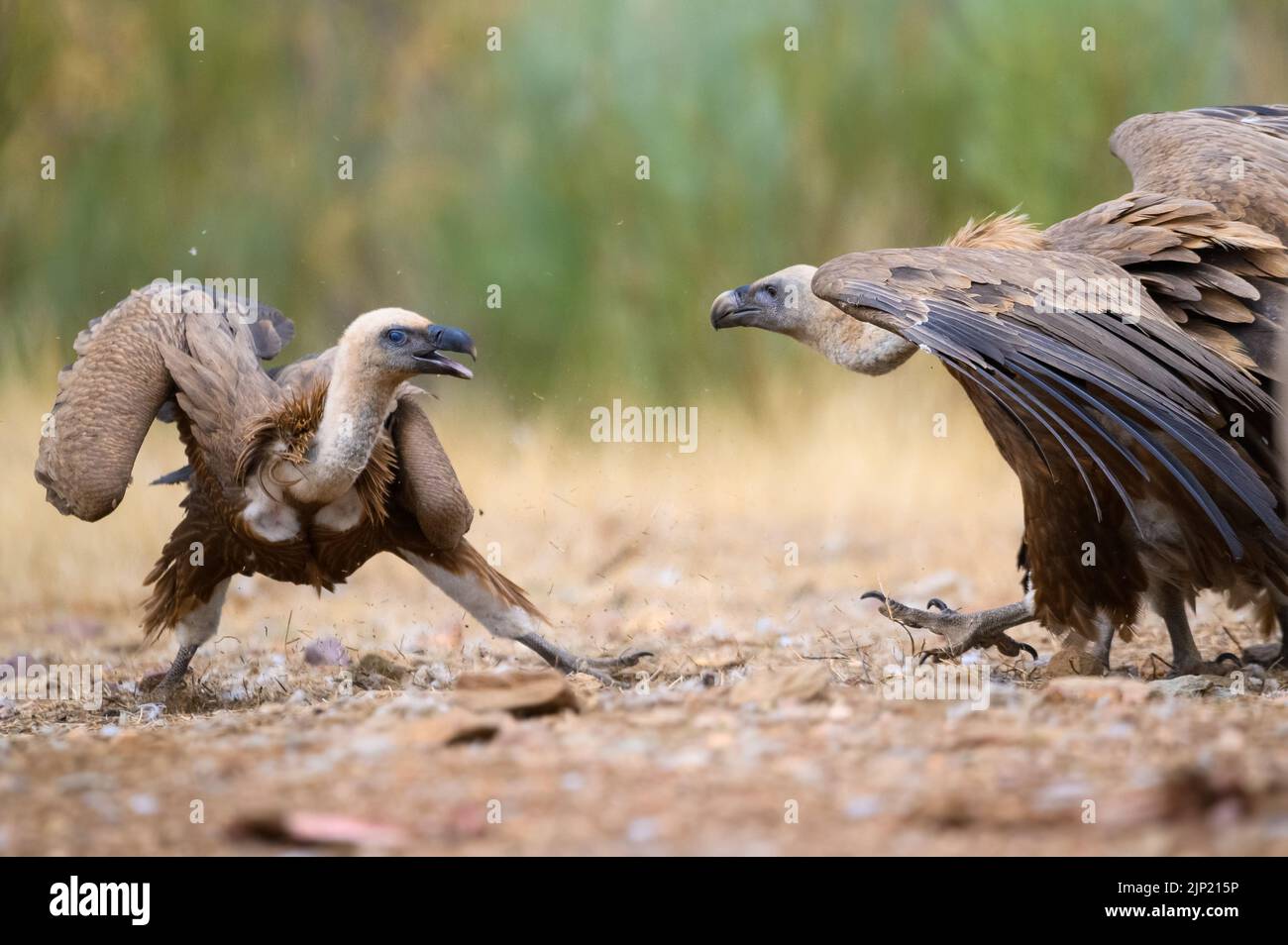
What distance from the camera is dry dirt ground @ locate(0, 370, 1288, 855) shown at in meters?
3.00

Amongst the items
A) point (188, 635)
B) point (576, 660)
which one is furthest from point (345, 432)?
point (576, 660)

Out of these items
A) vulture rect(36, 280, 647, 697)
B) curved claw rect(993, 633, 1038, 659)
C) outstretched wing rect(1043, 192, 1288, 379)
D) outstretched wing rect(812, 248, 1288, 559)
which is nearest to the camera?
outstretched wing rect(812, 248, 1288, 559)

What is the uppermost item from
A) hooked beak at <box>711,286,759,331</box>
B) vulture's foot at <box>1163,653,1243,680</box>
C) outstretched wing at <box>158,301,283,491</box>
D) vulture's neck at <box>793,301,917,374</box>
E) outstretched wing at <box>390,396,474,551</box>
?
hooked beak at <box>711,286,759,331</box>

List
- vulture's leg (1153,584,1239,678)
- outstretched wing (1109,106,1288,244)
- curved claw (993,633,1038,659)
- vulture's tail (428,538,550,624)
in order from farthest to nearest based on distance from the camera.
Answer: curved claw (993,633,1038,659)
vulture's tail (428,538,550,624)
outstretched wing (1109,106,1288,244)
vulture's leg (1153,584,1239,678)

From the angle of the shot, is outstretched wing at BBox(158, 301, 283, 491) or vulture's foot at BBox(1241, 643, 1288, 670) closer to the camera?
outstretched wing at BBox(158, 301, 283, 491)

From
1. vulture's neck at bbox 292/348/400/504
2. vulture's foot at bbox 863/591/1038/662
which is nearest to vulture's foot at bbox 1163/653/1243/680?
vulture's foot at bbox 863/591/1038/662

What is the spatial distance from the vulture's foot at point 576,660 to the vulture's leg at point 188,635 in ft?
3.89

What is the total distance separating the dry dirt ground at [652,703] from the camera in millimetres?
3002

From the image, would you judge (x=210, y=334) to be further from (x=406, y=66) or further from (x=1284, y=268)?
(x=406, y=66)

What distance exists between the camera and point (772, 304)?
6.30 metres

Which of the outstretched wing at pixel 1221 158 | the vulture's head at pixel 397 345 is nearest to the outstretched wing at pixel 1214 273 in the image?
the outstretched wing at pixel 1221 158

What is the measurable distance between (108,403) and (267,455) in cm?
64

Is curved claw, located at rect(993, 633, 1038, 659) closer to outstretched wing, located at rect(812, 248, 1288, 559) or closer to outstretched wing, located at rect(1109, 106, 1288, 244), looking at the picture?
outstretched wing, located at rect(812, 248, 1288, 559)

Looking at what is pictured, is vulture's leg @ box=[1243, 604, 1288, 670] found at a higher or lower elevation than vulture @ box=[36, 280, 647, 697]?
lower
